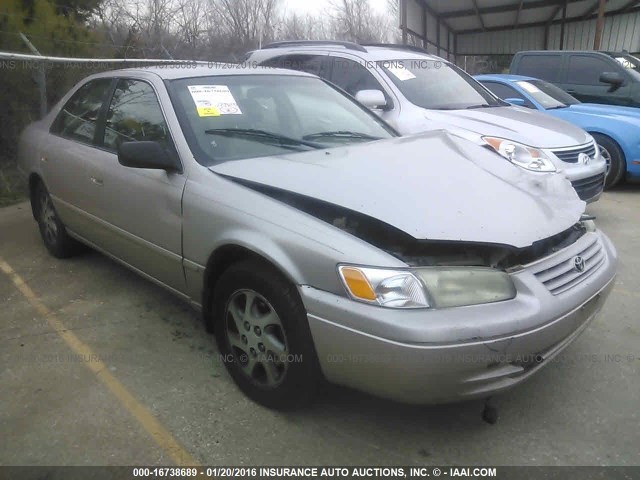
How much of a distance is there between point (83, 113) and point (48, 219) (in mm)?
1091

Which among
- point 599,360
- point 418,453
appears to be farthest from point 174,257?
point 599,360

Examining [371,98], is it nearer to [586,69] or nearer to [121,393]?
[121,393]

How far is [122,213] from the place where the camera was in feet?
Result: 11.4

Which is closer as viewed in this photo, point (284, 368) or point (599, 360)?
point (284, 368)

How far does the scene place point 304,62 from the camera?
6.46m

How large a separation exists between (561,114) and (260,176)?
232 inches

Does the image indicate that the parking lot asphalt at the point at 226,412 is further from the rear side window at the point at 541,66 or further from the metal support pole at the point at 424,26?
the metal support pole at the point at 424,26

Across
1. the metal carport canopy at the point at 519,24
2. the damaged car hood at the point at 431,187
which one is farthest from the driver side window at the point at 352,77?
the metal carport canopy at the point at 519,24

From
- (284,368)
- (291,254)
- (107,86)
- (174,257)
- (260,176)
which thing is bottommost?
(284,368)

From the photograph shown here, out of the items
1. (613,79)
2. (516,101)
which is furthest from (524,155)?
(613,79)

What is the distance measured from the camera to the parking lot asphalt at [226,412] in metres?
2.42

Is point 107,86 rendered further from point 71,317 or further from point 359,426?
point 359,426

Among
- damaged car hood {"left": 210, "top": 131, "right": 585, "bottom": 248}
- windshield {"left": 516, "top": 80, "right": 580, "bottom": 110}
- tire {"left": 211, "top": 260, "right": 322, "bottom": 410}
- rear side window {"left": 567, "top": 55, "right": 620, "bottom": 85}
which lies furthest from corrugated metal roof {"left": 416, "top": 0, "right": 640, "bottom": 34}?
tire {"left": 211, "top": 260, "right": 322, "bottom": 410}

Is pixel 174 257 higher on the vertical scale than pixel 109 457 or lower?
higher
